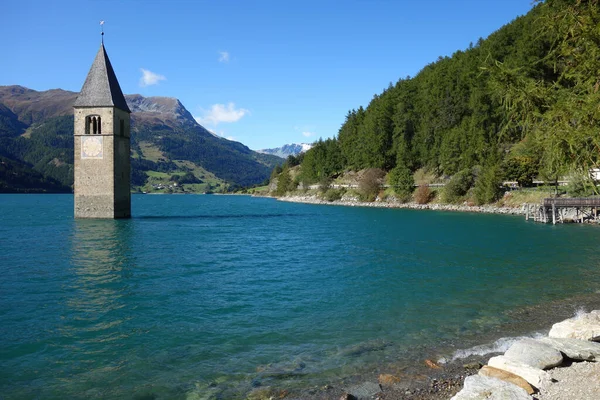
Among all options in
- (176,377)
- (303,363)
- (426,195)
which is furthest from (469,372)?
(426,195)

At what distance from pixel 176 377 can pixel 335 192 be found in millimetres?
105445

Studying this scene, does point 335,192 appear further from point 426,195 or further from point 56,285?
point 56,285

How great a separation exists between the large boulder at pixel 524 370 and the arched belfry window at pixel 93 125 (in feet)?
169

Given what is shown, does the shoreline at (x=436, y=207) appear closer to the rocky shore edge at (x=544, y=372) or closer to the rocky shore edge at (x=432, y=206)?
the rocky shore edge at (x=432, y=206)

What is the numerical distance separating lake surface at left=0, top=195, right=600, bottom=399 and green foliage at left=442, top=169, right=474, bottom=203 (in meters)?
45.3

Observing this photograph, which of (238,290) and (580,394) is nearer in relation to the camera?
(580,394)

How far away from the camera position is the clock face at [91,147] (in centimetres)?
5109

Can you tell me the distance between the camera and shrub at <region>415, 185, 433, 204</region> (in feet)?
A: 280

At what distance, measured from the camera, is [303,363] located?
35.9 ft

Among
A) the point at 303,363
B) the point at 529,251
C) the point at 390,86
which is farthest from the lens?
the point at 390,86

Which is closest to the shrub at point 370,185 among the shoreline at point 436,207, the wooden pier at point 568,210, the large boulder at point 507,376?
the shoreline at point 436,207

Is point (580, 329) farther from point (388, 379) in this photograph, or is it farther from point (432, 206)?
point (432, 206)

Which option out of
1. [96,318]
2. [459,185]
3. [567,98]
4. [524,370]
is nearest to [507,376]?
[524,370]

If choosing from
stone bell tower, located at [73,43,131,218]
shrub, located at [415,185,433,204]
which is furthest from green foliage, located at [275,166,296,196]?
stone bell tower, located at [73,43,131,218]
